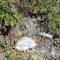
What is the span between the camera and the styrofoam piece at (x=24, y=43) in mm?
4816

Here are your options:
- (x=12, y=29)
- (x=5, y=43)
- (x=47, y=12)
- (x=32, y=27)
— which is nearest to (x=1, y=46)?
(x=5, y=43)

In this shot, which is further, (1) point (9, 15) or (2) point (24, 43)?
(1) point (9, 15)

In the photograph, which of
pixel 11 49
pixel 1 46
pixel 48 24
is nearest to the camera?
pixel 11 49

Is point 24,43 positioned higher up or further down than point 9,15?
further down

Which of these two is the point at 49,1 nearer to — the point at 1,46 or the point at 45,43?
the point at 45,43

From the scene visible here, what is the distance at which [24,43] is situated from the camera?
16.0 ft

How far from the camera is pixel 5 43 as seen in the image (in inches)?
188

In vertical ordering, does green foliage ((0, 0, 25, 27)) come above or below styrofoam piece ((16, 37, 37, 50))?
above

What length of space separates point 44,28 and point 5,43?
975 millimetres

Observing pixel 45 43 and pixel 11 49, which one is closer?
pixel 11 49

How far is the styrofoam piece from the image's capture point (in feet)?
15.8

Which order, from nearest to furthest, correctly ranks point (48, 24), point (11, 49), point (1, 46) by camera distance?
point (11, 49)
point (1, 46)
point (48, 24)

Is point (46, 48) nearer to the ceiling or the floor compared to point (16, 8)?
nearer to the floor

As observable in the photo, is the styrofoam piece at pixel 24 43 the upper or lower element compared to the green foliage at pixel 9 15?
lower
